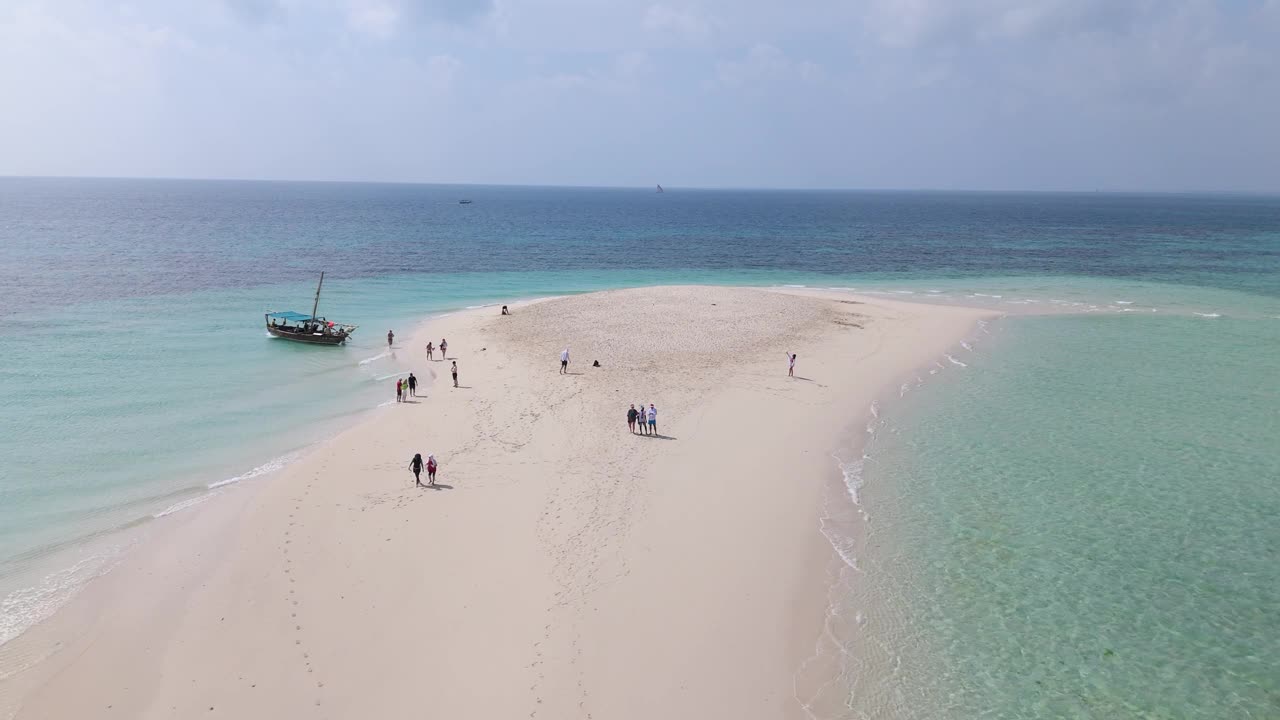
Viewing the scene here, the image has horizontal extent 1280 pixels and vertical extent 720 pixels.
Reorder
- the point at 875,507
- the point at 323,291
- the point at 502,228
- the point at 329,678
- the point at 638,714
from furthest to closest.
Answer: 1. the point at 502,228
2. the point at 323,291
3. the point at 875,507
4. the point at 329,678
5. the point at 638,714

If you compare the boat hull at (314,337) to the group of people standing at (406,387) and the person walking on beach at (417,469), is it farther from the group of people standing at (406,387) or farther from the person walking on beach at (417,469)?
the person walking on beach at (417,469)

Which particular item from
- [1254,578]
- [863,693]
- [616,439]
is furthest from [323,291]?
[1254,578]

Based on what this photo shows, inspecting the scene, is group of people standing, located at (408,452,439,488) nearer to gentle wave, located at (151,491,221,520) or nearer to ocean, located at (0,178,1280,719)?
ocean, located at (0,178,1280,719)

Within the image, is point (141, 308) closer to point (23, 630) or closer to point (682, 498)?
point (23, 630)

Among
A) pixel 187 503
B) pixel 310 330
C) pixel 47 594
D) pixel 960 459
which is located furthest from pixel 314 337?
pixel 960 459

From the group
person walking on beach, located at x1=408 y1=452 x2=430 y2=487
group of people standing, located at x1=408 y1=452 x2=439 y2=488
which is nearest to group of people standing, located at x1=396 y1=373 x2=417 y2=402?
group of people standing, located at x1=408 y1=452 x2=439 y2=488

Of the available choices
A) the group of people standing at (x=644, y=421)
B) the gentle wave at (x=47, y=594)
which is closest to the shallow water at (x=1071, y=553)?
the group of people standing at (x=644, y=421)

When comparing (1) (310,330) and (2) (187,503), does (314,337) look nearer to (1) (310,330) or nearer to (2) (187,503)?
(1) (310,330)
